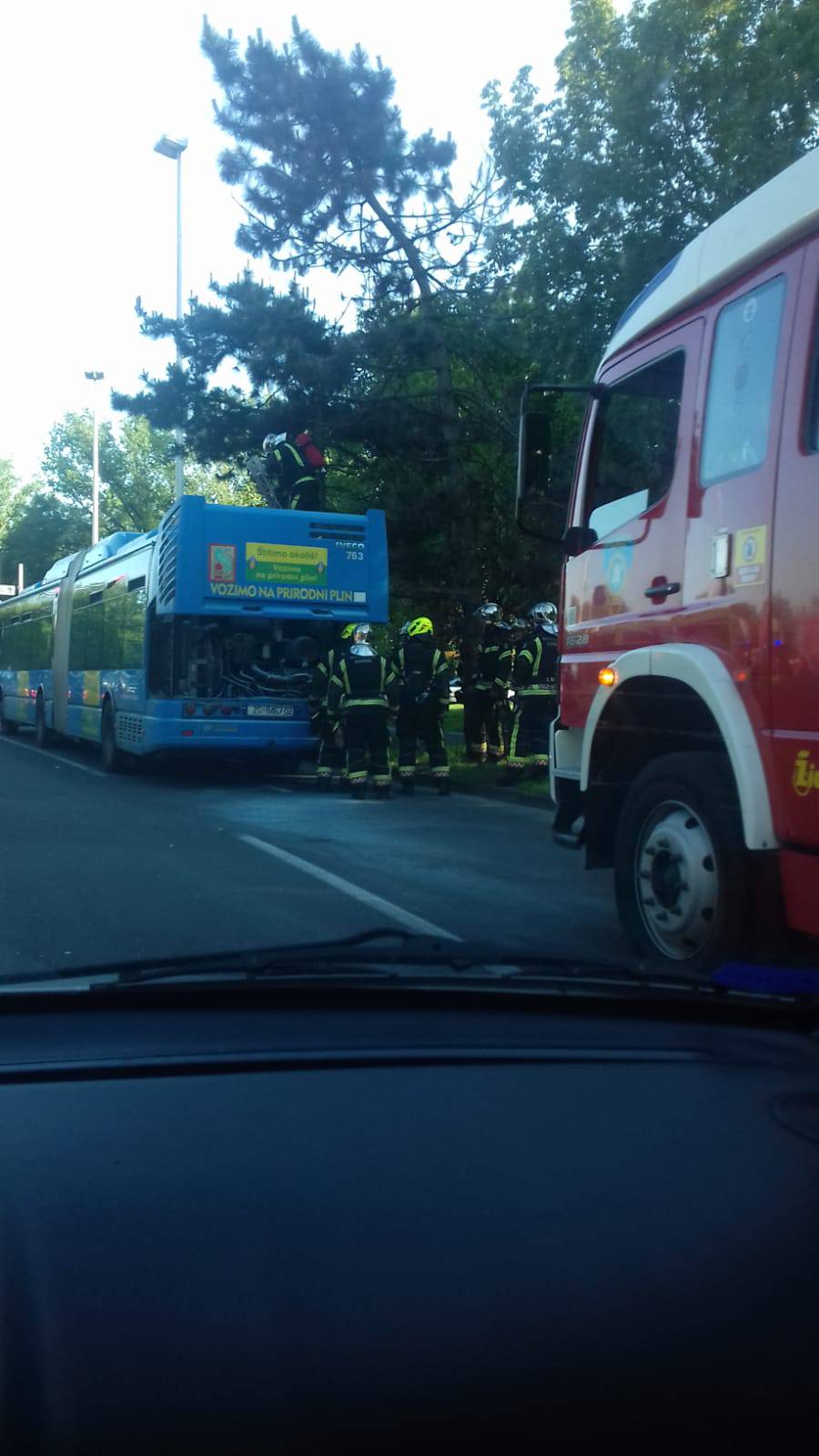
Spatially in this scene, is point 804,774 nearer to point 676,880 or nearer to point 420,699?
point 676,880

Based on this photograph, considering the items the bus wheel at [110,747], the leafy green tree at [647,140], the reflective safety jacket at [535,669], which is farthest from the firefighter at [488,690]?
the bus wheel at [110,747]

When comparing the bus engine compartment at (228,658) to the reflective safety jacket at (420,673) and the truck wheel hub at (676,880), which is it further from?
the truck wheel hub at (676,880)

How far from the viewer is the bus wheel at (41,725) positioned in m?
23.4

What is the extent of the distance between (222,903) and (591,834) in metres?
2.65

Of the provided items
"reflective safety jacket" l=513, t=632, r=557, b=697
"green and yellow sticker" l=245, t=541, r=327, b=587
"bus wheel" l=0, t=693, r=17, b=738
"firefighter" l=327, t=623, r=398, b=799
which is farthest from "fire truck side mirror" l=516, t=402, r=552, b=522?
"bus wheel" l=0, t=693, r=17, b=738

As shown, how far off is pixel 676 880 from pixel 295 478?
515 inches

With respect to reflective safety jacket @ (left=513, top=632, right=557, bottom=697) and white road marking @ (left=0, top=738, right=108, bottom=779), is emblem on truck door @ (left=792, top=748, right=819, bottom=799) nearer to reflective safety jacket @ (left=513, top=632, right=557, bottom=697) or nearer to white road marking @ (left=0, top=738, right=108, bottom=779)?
reflective safety jacket @ (left=513, top=632, right=557, bottom=697)

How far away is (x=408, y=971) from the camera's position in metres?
2.38

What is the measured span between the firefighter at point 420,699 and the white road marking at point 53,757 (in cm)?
406

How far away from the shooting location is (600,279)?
48.1ft

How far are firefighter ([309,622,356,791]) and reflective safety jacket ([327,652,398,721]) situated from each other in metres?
0.66

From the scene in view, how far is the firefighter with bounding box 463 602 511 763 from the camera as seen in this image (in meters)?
17.5

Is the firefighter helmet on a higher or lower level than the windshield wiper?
higher

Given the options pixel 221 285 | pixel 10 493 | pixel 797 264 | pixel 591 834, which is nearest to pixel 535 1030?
pixel 797 264
